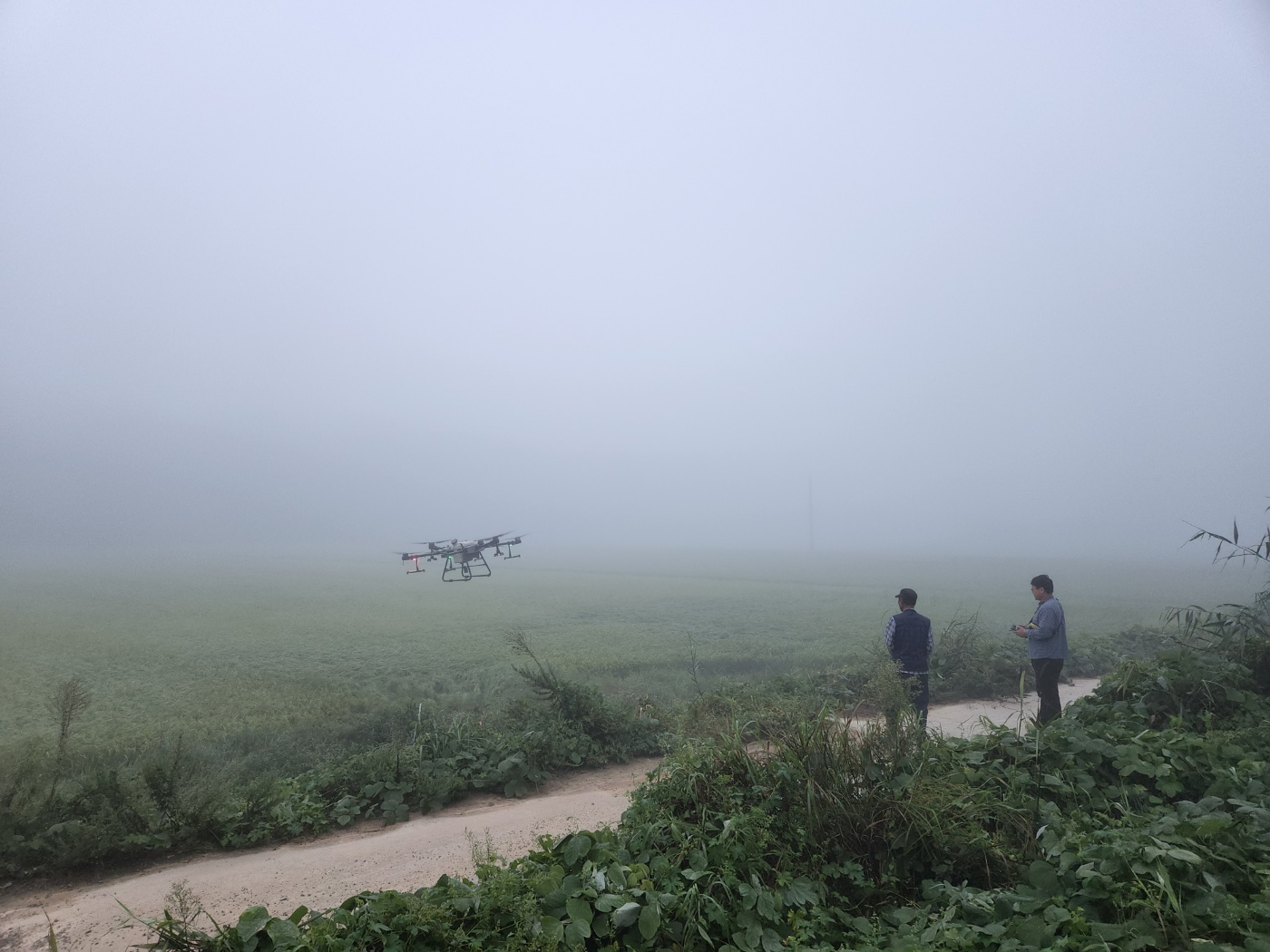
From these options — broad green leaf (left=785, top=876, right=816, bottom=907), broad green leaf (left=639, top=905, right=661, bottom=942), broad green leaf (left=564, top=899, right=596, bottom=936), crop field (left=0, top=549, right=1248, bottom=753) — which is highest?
broad green leaf (left=564, top=899, right=596, bottom=936)

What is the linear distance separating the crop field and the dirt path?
390 centimetres

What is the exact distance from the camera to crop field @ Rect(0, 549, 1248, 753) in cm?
1064

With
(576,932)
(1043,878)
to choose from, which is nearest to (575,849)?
(576,932)

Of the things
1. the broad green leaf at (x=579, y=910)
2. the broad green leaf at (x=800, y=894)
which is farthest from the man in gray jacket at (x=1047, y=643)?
the broad green leaf at (x=579, y=910)

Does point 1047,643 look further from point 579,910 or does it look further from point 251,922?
point 251,922

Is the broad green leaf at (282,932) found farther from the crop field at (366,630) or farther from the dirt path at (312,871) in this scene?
the crop field at (366,630)

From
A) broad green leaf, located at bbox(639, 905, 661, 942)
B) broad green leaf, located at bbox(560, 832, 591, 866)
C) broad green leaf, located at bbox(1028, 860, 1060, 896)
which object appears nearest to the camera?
broad green leaf, located at bbox(639, 905, 661, 942)

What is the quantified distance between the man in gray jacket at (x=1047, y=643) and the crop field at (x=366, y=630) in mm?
6172

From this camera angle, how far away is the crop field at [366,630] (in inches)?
419

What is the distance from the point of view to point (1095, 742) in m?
5.43

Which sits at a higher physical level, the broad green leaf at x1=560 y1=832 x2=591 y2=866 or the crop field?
the broad green leaf at x1=560 y1=832 x2=591 y2=866

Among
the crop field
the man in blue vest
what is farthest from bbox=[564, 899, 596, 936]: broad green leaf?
the crop field

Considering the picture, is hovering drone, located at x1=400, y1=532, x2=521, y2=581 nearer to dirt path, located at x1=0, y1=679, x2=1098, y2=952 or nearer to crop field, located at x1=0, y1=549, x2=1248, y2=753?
crop field, located at x1=0, y1=549, x2=1248, y2=753

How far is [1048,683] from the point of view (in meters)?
8.09
